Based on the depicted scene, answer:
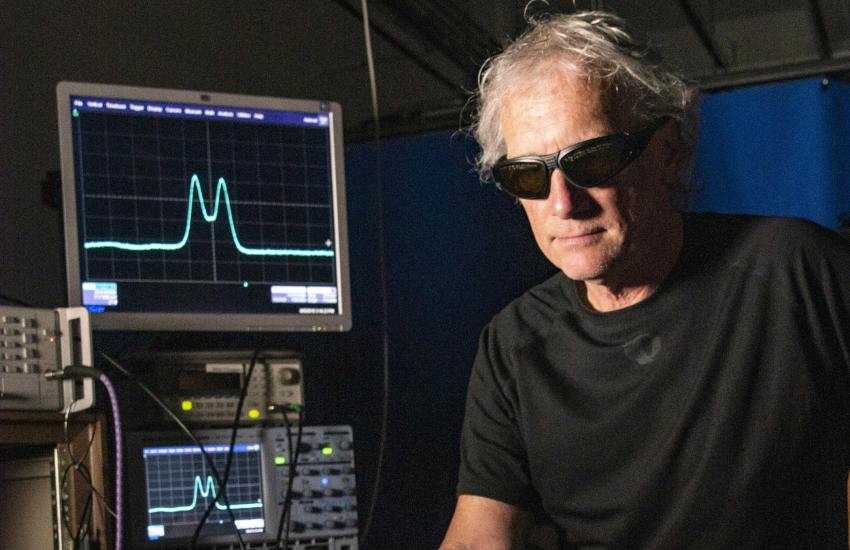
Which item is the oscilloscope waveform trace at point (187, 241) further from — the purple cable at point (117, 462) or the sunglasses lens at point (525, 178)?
the sunglasses lens at point (525, 178)

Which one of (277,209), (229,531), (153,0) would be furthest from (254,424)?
(153,0)

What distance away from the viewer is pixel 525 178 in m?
1.59

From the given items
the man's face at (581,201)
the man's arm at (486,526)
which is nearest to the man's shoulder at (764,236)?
the man's face at (581,201)

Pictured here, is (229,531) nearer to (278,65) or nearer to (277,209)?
(277,209)

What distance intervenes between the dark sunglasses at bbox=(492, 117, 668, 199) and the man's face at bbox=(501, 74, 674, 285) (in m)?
0.01

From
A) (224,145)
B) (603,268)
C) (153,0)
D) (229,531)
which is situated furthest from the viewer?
(153,0)

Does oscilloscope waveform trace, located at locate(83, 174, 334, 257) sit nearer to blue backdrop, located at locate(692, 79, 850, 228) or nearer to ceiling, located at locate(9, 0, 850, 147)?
ceiling, located at locate(9, 0, 850, 147)

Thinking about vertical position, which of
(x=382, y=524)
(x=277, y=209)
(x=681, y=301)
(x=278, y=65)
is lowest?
(x=382, y=524)

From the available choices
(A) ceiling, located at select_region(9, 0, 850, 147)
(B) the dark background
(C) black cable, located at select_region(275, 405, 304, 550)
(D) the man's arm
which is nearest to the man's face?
(A) ceiling, located at select_region(9, 0, 850, 147)

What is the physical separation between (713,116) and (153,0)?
1.57 metres

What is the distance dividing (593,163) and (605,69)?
0.16 meters

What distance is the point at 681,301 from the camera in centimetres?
161

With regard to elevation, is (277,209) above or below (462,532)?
above

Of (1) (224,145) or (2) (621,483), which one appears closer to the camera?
(2) (621,483)
